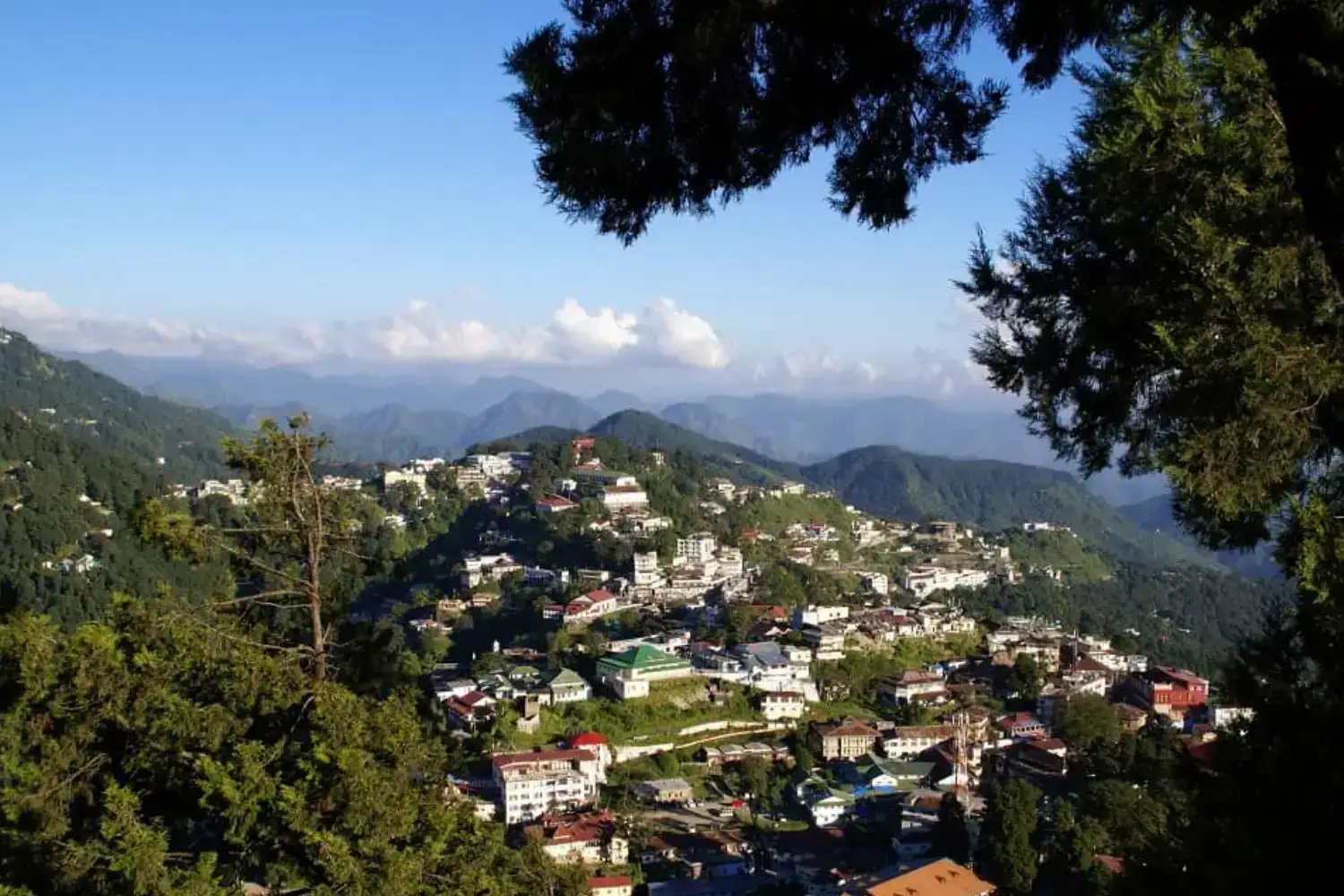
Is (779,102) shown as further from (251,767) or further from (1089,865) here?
(1089,865)

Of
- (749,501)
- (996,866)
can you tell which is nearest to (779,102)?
(996,866)

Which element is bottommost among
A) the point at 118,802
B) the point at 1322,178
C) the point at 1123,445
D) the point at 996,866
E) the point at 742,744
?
the point at 742,744

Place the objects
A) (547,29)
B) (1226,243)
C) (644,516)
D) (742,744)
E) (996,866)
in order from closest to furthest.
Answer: (547,29) < (1226,243) < (996,866) < (742,744) < (644,516)

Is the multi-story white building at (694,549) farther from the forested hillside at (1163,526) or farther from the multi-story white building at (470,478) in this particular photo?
the forested hillside at (1163,526)

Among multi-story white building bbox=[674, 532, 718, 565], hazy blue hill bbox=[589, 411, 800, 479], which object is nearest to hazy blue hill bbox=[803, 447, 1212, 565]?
hazy blue hill bbox=[589, 411, 800, 479]

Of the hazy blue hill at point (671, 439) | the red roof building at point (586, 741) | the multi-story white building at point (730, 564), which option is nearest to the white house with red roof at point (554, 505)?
the multi-story white building at point (730, 564)
